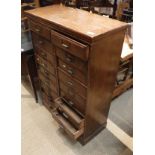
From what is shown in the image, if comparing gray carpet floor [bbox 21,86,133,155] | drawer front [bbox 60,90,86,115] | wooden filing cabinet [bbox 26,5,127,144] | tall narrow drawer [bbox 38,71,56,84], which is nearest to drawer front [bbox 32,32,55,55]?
wooden filing cabinet [bbox 26,5,127,144]

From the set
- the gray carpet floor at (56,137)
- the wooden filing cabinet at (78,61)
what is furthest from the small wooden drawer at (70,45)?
the gray carpet floor at (56,137)

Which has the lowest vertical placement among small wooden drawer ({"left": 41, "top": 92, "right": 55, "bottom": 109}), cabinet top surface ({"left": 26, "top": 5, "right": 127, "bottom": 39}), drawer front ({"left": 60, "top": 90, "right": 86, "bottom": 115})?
small wooden drawer ({"left": 41, "top": 92, "right": 55, "bottom": 109})

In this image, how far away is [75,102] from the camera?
4.61ft

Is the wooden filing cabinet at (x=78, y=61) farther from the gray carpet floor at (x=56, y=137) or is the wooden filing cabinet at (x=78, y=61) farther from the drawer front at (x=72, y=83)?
the gray carpet floor at (x=56, y=137)

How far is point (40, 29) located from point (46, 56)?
0.84 ft

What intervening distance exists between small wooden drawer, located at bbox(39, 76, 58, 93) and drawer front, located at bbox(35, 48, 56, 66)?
0.24 metres

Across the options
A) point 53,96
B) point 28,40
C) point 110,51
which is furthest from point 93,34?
point 28,40

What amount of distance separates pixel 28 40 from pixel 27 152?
49.0 inches

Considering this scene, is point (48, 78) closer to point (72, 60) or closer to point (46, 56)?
point (46, 56)

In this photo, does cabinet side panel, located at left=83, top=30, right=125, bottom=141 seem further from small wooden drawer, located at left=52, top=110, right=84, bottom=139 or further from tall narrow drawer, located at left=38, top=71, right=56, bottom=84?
tall narrow drawer, located at left=38, top=71, right=56, bottom=84

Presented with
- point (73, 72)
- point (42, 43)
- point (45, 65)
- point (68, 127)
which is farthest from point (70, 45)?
point (68, 127)

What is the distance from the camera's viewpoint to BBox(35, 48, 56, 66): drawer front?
141 centimetres

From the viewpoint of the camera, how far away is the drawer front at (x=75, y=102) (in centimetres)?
134
